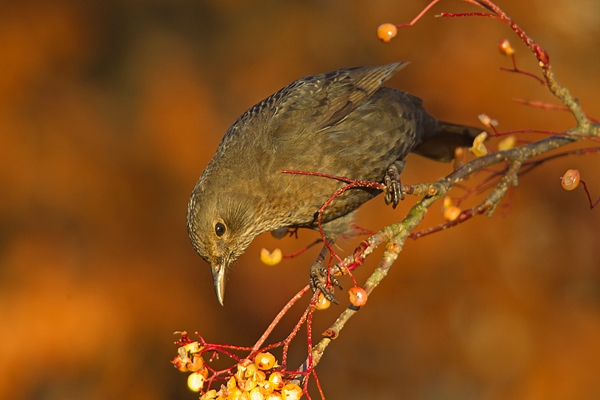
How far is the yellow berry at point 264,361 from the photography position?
2.13m

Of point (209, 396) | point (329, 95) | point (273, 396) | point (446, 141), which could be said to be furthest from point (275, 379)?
point (446, 141)

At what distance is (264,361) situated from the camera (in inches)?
83.9

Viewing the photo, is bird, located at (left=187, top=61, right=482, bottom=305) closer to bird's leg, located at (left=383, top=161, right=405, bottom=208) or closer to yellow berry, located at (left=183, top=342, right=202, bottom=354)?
bird's leg, located at (left=383, top=161, right=405, bottom=208)

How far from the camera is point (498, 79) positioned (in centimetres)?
717

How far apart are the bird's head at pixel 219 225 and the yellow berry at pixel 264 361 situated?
46.6 inches

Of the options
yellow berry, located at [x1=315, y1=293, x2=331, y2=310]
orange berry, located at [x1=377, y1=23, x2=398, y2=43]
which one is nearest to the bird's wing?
orange berry, located at [x1=377, y1=23, x2=398, y2=43]

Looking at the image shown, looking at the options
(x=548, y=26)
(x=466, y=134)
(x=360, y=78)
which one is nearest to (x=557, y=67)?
(x=548, y=26)

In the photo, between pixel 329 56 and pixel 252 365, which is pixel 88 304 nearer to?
pixel 329 56

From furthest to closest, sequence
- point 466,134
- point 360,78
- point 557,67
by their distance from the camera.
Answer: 1. point 557,67
2. point 466,134
3. point 360,78

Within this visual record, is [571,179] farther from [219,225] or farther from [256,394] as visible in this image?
[219,225]

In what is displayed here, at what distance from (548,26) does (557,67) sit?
1.62 ft

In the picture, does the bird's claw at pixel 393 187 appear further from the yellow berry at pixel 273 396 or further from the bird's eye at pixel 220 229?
the yellow berry at pixel 273 396

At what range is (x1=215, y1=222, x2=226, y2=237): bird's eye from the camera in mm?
3334

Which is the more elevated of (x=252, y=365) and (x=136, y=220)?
(x=252, y=365)
